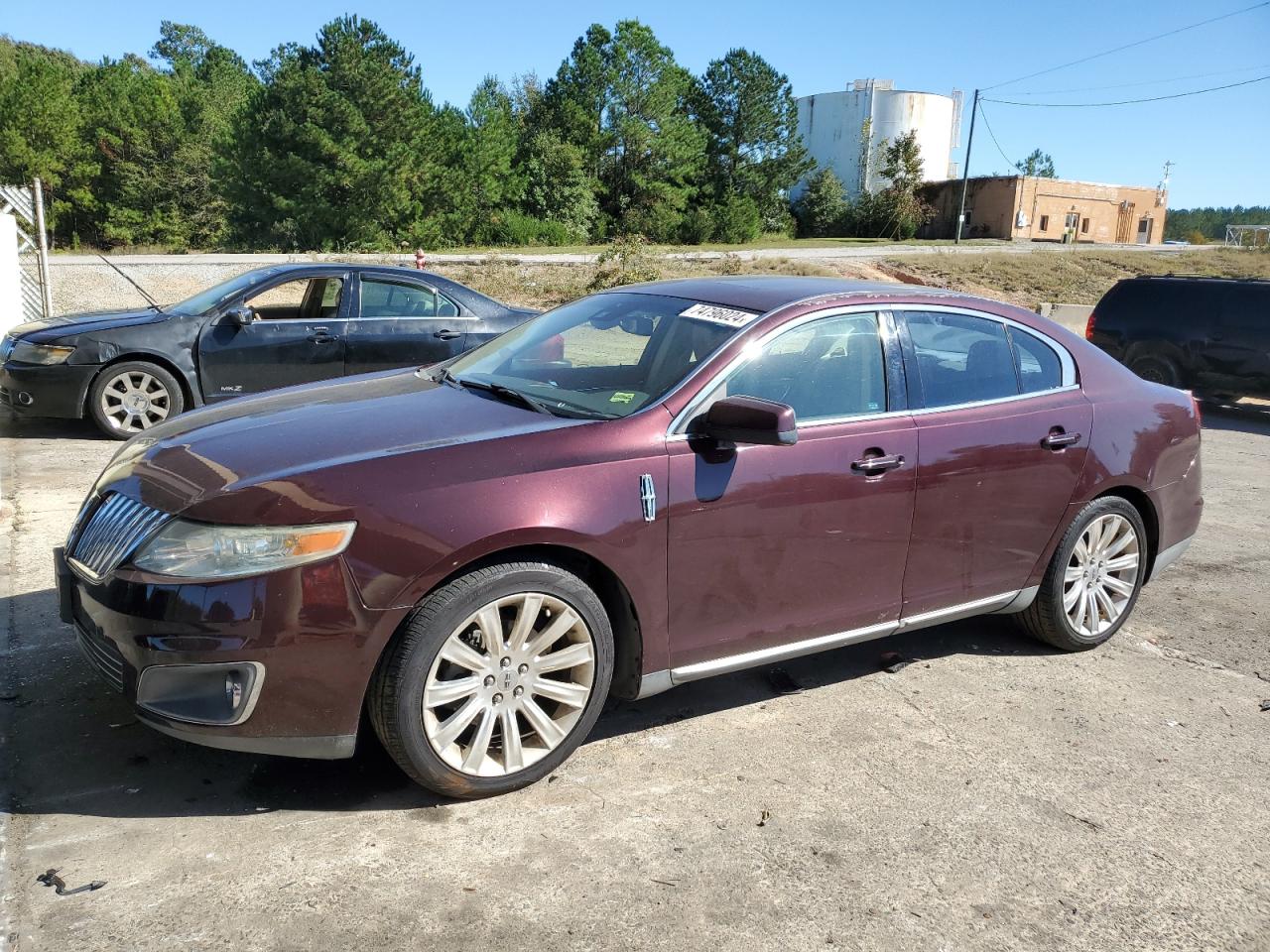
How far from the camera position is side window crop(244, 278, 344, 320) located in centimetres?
896

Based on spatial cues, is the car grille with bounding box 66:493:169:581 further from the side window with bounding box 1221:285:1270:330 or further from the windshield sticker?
the side window with bounding box 1221:285:1270:330

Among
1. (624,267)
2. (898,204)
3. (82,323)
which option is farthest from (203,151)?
(82,323)

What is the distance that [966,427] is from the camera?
4281 millimetres

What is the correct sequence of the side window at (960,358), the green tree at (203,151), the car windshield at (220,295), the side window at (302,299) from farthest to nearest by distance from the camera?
the green tree at (203,151) < the side window at (302,299) < the car windshield at (220,295) < the side window at (960,358)

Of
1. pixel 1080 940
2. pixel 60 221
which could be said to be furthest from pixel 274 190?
pixel 1080 940

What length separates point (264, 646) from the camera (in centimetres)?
300

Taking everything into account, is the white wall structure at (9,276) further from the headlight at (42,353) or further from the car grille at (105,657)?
the car grille at (105,657)

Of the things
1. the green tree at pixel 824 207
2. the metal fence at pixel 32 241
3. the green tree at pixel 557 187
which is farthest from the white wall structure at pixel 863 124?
the metal fence at pixel 32 241

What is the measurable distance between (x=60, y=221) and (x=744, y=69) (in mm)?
44302

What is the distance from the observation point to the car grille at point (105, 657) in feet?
10.3

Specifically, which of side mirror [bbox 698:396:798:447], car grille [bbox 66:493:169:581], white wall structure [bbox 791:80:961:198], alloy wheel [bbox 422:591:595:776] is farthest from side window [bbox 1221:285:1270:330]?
white wall structure [bbox 791:80:961:198]

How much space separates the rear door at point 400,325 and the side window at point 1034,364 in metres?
5.45

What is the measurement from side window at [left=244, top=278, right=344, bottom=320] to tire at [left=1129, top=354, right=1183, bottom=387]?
32.9 feet

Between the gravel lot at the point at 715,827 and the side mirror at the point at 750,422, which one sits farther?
the side mirror at the point at 750,422
